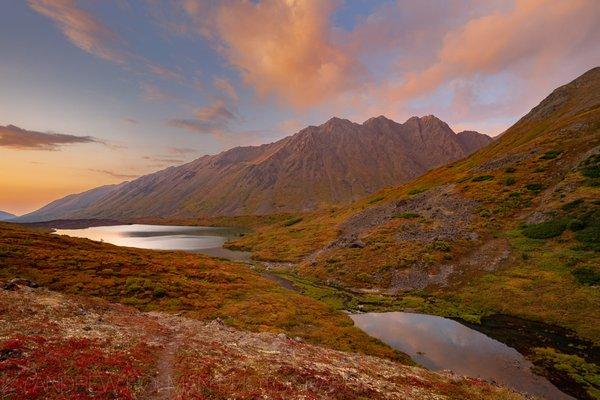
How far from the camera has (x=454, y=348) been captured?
135 feet

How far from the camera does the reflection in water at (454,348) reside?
33000mm

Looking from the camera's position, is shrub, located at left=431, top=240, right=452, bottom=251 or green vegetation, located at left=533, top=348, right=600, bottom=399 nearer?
green vegetation, located at left=533, top=348, right=600, bottom=399

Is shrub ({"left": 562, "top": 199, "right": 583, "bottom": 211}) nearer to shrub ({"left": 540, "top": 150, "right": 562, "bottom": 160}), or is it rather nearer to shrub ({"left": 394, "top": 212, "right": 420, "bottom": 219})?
shrub ({"left": 540, "top": 150, "right": 562, "bottom": 160})

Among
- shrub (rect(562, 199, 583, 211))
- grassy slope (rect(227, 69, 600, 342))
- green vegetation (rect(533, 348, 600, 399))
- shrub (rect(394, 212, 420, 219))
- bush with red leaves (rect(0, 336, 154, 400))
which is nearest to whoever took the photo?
bush with red leaves (rect(0, 336, 154, 400))

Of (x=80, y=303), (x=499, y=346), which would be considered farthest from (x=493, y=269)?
(x=80, y=303)

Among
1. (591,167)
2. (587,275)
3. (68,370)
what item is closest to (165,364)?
(68,370)

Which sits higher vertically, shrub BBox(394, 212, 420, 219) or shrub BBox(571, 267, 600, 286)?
shrub BBox(394, 212, 420, 219)

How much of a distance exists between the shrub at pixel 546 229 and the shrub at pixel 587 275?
1465cm

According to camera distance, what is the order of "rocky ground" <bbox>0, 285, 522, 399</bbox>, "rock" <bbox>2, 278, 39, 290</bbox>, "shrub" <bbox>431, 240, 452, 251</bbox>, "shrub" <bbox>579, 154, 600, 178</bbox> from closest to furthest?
"rocky ground" <bbox>0, 285, 522, 399</bbox> < "rock" <bbox>2, 278, 39, 290</bbox> < "shrub" <bbox>431, 240, 452, 251</bbox> < "shrub" <bbox>579, 154, 600, 178</bbox>

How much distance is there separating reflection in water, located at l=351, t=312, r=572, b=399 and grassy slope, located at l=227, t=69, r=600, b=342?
759cm

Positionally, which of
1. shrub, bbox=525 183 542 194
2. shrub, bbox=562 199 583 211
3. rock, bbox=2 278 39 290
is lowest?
rock, bbox=2 278 39 290

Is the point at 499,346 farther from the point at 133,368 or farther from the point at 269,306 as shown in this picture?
the point at 133,368

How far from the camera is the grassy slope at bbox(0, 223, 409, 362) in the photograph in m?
46.1

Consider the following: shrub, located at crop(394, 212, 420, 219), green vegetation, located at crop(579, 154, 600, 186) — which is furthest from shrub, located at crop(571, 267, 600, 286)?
shrub, located at crop(394, 212, 420, 219)
